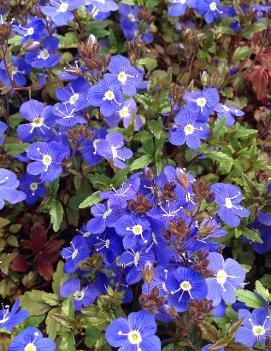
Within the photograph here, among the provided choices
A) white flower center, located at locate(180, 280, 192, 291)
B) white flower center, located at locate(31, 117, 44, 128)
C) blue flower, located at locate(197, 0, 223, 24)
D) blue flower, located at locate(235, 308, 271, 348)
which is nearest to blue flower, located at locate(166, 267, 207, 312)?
white flower center, located at locate(180, 280, 192, 291)

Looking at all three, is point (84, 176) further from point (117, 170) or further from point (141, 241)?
point (141, 241)

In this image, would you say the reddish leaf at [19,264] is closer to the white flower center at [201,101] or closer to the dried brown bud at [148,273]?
the dried brown bud at [148,273]

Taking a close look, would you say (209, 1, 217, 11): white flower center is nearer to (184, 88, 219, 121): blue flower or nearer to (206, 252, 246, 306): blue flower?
(184, 88, 219, 121): blue flower

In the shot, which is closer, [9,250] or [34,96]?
[9,250]

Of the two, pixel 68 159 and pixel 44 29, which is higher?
pixel 44 29

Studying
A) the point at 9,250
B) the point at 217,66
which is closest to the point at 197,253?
the point at 9,250

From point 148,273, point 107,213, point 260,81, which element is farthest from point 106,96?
point 260,81

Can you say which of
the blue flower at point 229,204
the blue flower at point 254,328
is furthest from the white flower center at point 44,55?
the blue flower at point 254,328
